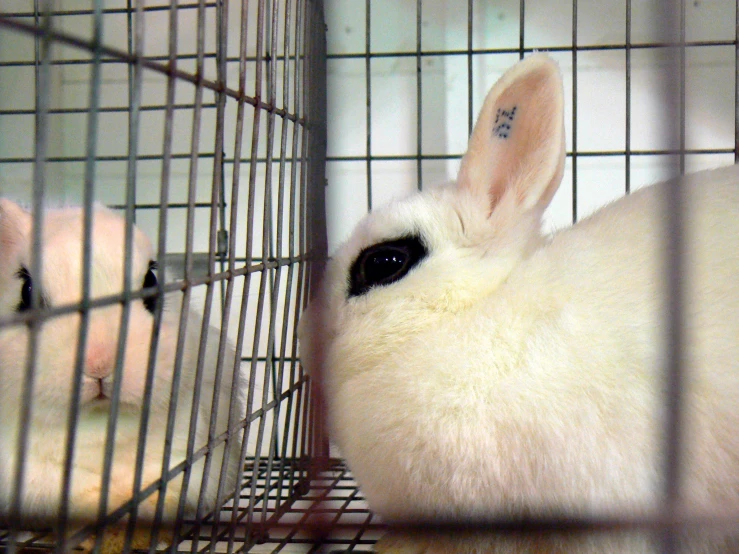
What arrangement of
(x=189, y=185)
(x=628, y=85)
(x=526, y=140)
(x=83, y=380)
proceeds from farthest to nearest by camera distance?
1. (x=628, y=85)
2. (x=526, y=140)
3. (x=83, y=380)
4. (x=189, y=185)

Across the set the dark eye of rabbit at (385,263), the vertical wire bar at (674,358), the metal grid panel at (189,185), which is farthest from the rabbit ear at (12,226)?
the vertical wire bar at (674,358)

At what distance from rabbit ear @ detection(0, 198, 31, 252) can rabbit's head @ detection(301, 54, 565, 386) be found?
1.55 feet

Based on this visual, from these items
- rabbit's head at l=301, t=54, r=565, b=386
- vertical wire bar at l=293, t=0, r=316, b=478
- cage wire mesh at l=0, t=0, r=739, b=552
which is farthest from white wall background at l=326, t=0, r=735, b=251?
rabbit's head at l=301, t=54, r=565, b=386

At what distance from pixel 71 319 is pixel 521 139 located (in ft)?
2.21

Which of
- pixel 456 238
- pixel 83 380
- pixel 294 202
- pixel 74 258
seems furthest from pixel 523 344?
pixel 74 258

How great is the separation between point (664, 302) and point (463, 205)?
30 cm

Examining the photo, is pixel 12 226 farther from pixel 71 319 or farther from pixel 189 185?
pixel 189 185

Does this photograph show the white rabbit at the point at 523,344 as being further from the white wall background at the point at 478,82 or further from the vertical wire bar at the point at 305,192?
the white wall background at the point at 478,82

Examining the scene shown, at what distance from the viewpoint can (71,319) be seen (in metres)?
0.97

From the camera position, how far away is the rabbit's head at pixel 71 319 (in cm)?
93

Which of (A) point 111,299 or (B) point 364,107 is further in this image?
(B) point 364,107

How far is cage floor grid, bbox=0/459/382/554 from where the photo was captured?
0.84m

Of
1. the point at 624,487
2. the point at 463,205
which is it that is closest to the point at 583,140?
the point at 463,205

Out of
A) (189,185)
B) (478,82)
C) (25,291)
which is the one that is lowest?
(25,291)
